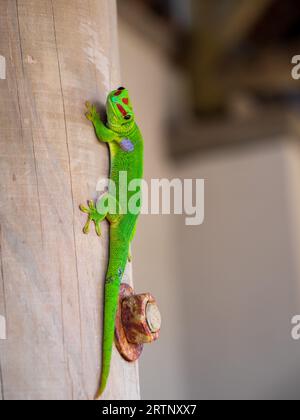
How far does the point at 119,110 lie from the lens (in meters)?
1.61

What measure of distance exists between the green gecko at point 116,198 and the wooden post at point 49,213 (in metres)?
0.02

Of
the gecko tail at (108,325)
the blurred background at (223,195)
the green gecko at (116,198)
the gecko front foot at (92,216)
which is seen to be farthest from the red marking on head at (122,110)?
the blurred background at (223,195)

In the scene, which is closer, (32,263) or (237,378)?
(32,263)

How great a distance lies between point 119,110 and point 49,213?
0.38 metres

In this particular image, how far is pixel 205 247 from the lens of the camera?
17.8 ft

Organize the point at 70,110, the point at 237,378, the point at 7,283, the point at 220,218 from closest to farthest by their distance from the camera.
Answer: the point at 7,283 → the point at 70,110 → the point at 237,378 → the point at 220,218

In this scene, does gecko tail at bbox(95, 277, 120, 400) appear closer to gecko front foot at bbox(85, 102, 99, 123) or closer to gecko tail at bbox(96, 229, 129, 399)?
gecko tail at bbox(96, 229, 129, 399)

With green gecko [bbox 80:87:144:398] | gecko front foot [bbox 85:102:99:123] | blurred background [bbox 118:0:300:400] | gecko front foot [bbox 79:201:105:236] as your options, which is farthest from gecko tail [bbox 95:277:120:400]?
blurred background [bbox 118:0:300:400]

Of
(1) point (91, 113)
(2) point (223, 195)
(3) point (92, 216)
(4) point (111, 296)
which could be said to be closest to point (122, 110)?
(1) point (91, 113)

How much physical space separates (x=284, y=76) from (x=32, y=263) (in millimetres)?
4151

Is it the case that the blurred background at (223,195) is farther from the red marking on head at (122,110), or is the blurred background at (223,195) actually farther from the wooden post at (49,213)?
the wooden post at (49,213)

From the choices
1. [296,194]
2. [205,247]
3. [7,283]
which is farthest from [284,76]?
[7,283]

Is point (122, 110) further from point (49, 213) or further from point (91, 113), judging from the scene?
point (49, 213)
